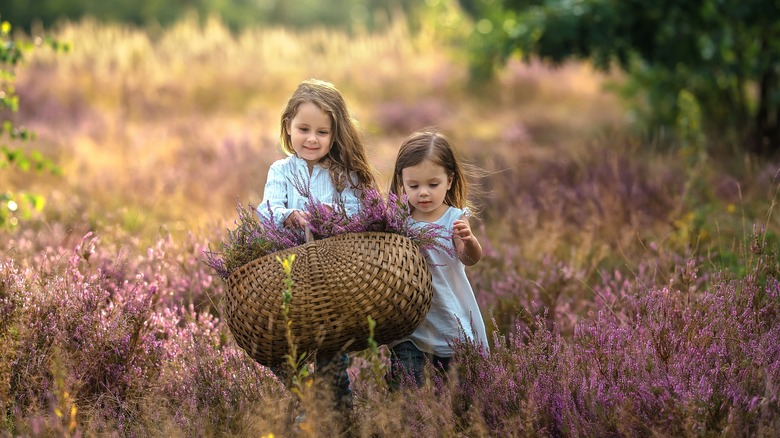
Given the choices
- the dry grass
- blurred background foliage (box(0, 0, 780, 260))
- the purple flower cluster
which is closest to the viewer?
the purple flower cluster

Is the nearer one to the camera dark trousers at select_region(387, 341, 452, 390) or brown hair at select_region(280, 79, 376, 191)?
dark trousers at select_region(387, 341, 452, 390)

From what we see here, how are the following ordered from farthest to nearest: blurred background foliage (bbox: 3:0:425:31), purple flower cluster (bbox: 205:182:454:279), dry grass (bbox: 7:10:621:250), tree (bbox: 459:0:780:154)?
blurred background foliage (bbox: 3:0:425:31) < dry grass (bbox: 7:10:621:250) < tree (bbox: 459:0:780:154) < purple flower cluster (bbox: 205:182:454:279)

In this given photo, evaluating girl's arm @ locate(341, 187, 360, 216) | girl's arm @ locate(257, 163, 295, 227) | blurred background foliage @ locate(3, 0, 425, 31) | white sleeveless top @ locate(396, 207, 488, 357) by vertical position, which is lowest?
white sleeveless top @ locate(396, 207, 488, 357)

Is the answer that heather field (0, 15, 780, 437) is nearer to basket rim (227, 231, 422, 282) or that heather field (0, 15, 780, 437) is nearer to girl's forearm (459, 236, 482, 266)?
girl's forearm (459, 236, 482, 266)

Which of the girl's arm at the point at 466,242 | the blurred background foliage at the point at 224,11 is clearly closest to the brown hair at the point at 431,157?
the girl's arm at the point at 466,242

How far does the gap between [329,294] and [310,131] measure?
841 millimetres

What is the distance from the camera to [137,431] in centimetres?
312

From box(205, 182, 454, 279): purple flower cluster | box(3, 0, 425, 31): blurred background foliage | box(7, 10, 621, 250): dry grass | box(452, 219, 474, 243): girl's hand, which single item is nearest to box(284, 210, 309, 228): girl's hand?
box(205, 182, 454, 279): purple flower cluster

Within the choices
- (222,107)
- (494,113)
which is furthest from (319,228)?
(494,113)

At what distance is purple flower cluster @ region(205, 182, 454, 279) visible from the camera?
3125 mm

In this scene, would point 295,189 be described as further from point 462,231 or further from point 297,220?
point 462,231

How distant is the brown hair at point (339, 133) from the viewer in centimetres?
350

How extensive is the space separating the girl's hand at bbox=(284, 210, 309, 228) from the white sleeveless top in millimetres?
555

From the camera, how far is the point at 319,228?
3.15 m
